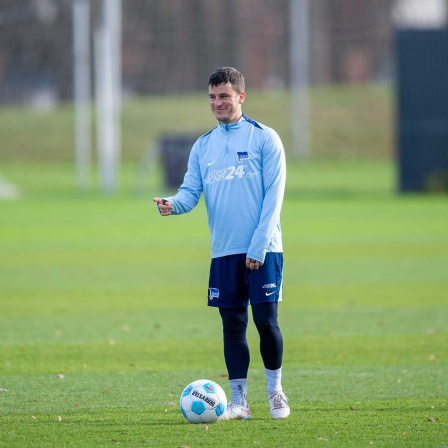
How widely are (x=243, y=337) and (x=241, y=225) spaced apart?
71 cm

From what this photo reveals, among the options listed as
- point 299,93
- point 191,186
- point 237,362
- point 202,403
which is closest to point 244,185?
point 191,186

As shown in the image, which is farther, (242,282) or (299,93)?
(299,93)

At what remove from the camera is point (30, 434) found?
726cm

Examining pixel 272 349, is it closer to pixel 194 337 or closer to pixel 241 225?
pixel 241 225

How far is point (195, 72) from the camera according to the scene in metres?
87.1

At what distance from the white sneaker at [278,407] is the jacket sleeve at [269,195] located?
0.88m

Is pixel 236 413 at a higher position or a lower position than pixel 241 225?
lower

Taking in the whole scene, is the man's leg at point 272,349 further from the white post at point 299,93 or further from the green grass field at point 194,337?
the white post at point 299,93

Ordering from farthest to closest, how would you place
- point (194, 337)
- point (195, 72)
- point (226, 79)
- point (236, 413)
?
point (195, 72) < point (194, 337) < point (236, 413) < point (226, 79)

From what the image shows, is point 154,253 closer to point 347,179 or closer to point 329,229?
point 329,229

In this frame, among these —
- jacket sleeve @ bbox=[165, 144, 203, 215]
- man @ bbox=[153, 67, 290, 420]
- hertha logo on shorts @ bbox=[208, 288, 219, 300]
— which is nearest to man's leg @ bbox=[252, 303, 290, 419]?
man @ bbox=[153, 67, 290, 420]

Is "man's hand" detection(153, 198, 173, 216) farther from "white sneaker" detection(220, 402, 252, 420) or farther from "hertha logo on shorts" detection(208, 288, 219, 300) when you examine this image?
"white sneaker" detection(220, 402, 252, 420)

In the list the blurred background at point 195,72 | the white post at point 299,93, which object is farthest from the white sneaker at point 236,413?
the white post at point 299,93

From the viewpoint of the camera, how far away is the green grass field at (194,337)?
7.51 meters
